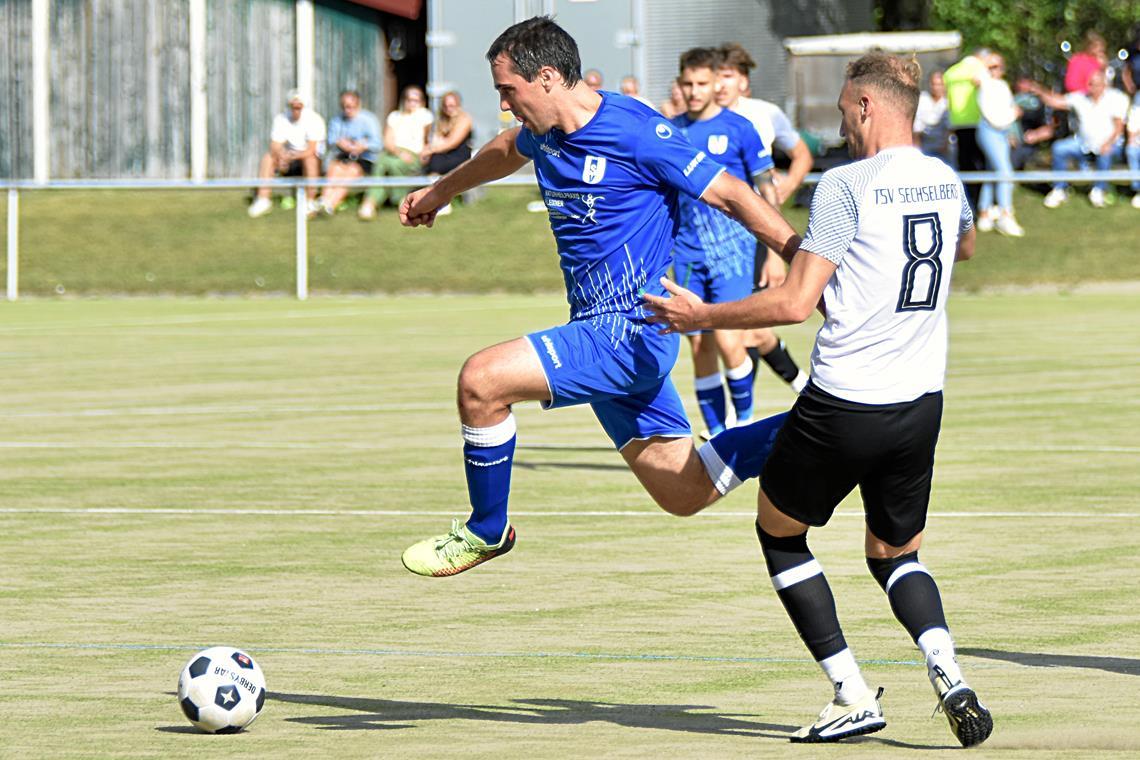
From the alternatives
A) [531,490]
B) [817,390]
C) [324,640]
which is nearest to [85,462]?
[531,490]

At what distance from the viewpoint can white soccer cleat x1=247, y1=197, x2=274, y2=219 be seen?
29.2 m

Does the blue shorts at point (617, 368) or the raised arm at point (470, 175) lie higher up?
the raised arm at point (470, 175)

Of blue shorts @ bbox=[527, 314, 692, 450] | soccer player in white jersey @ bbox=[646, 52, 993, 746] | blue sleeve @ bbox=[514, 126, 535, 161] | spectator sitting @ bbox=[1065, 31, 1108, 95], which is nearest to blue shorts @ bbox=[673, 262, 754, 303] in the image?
blue sleeve @ bbox=[514, 126, 535, 161]

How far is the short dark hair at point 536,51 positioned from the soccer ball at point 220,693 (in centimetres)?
215

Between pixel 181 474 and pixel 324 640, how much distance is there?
4.76m

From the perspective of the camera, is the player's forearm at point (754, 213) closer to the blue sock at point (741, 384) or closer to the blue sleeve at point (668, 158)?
the blue sleeve at point (668, 158)

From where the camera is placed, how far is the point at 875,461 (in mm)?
5926

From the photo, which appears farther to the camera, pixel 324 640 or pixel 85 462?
pixel 85 462

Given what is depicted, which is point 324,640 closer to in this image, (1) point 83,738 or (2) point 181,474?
(1) point 83,738

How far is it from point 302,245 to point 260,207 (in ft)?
4.74

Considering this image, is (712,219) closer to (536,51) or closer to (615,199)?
(615,199)

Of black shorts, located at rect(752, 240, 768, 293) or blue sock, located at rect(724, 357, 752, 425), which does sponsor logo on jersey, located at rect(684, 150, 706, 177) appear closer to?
blue sock, located at rect(724, 357, 752, 425)

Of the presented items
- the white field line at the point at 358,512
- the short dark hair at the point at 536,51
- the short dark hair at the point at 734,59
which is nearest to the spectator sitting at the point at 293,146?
the short dark hair at the point at 734,59

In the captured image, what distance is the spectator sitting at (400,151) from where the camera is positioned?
2900 cm
